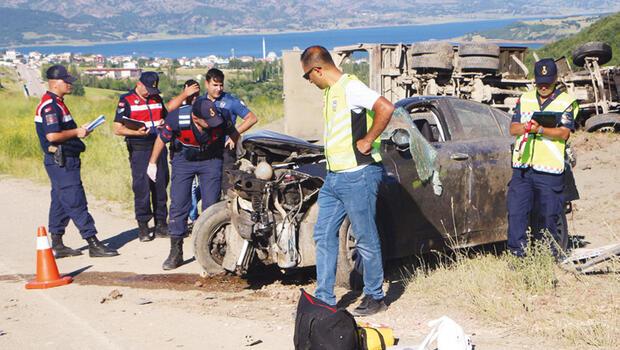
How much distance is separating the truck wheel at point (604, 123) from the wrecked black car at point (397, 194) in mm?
8960

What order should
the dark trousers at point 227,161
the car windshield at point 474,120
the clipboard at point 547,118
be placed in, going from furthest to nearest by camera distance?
1. the dark trousers at point 227,161
2. the car windshield at point 474,120
3. the clipboard at point 547,118

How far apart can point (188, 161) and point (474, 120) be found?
297cm

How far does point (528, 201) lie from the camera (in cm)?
769

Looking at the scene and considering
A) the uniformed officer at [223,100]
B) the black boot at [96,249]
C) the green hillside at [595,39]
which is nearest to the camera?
the uniformed officer at [223,100]

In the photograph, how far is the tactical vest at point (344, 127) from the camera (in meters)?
6.38

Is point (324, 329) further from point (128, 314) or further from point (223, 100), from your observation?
point (223, 100)

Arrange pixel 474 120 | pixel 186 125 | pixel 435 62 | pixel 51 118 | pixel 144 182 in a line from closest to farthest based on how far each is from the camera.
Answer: pixel 474 120
pixel 186 125
pixel 51 118
pixel 144 182
pixel 435 62

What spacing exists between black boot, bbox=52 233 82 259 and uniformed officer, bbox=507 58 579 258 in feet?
16.6

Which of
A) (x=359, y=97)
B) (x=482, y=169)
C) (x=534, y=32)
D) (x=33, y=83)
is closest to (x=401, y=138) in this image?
(x=482, y=169)

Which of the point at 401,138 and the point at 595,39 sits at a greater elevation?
the point at 401,138

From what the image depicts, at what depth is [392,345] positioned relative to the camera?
231 inches

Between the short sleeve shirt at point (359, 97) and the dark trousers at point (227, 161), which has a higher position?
the short sleeve shirt at point (359, 97)

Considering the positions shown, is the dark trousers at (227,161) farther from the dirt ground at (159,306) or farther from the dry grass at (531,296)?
the dry grass at (531,296)

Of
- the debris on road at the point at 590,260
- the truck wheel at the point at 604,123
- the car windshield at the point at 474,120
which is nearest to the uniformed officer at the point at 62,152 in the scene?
the car windshield at the point at 474,120
